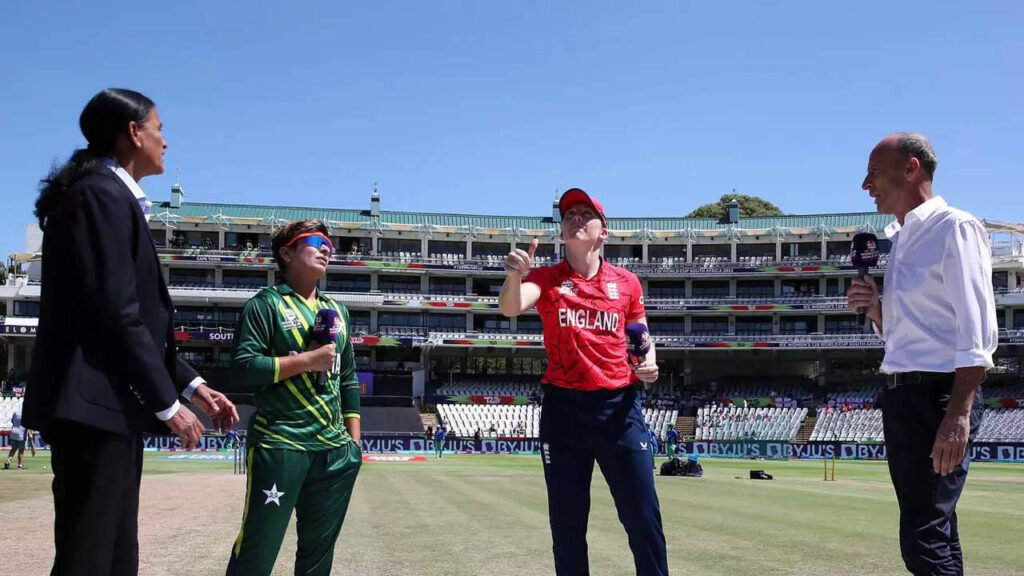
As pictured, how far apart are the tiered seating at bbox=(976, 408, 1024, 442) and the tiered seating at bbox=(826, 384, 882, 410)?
7.53 metres

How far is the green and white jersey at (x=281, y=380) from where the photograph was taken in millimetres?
5500

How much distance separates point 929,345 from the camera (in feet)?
15.9

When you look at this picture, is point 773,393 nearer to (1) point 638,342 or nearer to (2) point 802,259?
(2) point 802,259

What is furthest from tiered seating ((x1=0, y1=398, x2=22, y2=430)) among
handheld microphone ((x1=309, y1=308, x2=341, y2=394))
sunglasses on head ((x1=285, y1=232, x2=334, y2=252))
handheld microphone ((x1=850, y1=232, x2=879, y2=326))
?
handheld microphone ((x1=850, y1=232, x2=879, y2=326))

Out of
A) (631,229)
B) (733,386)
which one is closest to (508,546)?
(733,386)

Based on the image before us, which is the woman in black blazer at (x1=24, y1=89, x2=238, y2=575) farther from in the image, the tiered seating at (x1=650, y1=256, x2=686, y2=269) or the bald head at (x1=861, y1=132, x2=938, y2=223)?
the tiered seating at (x1=650, y1=256, x2=686, y2=269)

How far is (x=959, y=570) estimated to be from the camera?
470 cm

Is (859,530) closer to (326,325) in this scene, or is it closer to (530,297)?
(530,297)

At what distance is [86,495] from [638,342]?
10.2 ft

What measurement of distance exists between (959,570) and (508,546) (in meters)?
5.57

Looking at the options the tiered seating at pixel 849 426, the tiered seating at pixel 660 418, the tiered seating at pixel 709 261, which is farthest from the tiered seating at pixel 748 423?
the tiered seating at pixel 709 261

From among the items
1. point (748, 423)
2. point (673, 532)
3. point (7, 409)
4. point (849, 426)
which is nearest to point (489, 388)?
point (748, 423)

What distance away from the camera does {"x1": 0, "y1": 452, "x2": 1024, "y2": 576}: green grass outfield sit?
8.30 m

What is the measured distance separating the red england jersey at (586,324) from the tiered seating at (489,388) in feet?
223
